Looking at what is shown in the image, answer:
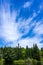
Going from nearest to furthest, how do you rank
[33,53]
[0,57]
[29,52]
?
[0,57], [33,53], [29,52]

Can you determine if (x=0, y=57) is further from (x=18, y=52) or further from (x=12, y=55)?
(x=12, y=55)

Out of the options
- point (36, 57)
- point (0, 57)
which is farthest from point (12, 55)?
point (36, 57)

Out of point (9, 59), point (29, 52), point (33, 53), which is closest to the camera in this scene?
point (9, 59)

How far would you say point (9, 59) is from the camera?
10819cm

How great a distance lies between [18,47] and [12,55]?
36573mm

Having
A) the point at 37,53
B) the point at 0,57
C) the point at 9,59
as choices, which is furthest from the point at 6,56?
the point at 37,53

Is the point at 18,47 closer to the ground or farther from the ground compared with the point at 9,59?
farther from the ground

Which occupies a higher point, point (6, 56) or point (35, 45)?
point (35, 45)

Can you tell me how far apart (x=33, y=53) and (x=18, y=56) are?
11265 millimetres

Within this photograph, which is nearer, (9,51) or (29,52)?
(9,51)

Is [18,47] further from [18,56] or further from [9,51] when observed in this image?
[9,51]

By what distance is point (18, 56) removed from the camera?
447ft

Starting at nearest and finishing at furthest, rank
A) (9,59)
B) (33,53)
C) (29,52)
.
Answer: (9,59) → (33,53) → (29,52)

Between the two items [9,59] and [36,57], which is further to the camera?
[36,57]
